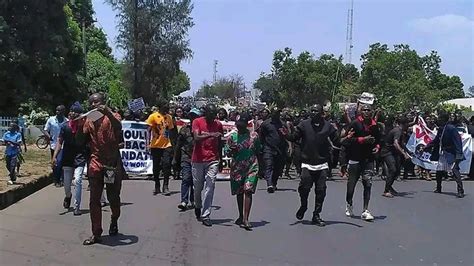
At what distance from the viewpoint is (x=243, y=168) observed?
8.83 m

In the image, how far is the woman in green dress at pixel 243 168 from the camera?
876cm

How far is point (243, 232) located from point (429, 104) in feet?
143

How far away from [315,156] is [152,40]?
44.4m

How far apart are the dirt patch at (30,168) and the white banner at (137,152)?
6.10ft

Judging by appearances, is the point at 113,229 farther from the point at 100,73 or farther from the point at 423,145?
the point at 100,73

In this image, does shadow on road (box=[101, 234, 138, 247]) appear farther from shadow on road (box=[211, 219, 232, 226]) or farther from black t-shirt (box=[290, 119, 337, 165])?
black t-shirt (box=[290, 119, 337, 165])

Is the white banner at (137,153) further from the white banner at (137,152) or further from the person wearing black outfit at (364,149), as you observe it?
the person wearing black outfit at (364,149)

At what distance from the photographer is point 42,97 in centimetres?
3656

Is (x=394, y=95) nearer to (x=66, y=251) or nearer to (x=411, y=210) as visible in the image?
(x=411, y=210)

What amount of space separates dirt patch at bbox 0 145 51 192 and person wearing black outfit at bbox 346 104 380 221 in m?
5.68

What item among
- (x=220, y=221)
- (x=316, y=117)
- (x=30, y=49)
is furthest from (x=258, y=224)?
(x=30, y=49)

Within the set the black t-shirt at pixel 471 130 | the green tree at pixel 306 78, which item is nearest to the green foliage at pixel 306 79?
the green tree at pixel 306 78

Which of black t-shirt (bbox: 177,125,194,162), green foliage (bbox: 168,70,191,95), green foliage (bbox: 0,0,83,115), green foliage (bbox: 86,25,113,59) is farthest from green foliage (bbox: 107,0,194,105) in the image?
black t-shirt (bbox: 177,125,194,162)

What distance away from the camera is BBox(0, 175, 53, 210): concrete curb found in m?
10.2
